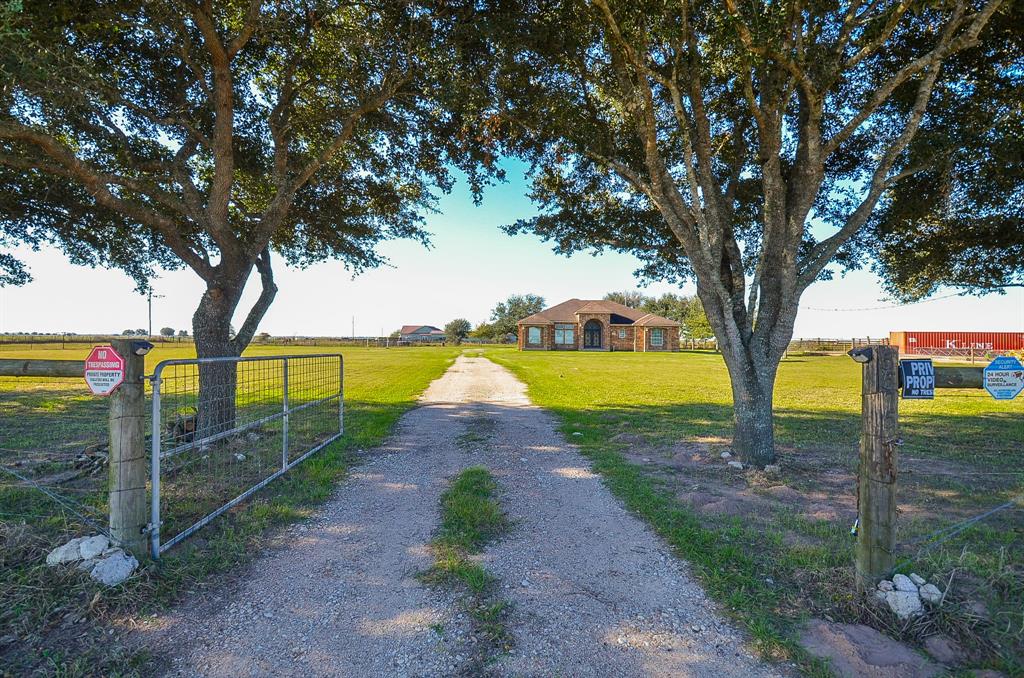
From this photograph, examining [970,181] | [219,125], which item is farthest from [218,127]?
[970,181]

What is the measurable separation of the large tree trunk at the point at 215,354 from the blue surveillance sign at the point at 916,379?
724 centimetres

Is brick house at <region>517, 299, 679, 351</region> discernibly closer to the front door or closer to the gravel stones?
the front door

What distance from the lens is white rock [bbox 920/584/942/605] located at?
2635 millimetres

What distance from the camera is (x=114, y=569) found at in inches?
115

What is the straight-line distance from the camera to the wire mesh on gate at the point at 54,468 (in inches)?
152

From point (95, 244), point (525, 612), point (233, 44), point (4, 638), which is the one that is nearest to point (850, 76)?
point (525, 612)

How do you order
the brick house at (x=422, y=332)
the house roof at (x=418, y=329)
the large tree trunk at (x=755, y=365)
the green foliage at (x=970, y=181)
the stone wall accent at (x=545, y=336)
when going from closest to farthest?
the large tree trunk at (x=755, y=365) → the green foliage at (x=970, y=181) → the stone wall accent at (x=545, y=336) → the brick house at (x=422, y=332) → the house roof at (x=418, y=329)

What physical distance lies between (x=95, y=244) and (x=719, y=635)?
12.8 metres

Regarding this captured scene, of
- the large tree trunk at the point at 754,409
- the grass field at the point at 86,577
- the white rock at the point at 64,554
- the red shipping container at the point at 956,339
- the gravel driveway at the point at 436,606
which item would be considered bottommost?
the gravel driveway at the point at 436,606

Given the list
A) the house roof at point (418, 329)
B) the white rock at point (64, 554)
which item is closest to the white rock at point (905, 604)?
the white rock at point (64, 554)

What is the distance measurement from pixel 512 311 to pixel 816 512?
72262mm

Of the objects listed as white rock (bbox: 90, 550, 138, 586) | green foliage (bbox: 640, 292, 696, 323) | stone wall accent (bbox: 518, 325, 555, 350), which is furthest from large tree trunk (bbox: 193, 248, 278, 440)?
green foliage (bbox: 640, 292, 696, 323)

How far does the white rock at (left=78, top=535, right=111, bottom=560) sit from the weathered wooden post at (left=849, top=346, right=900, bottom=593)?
5.24 metres

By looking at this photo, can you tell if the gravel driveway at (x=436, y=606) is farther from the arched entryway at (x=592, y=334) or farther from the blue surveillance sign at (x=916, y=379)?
the arched entryway at (x=592, y=334)
